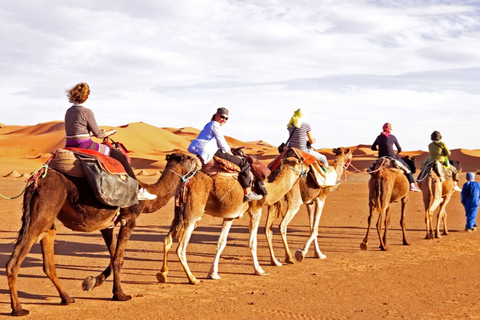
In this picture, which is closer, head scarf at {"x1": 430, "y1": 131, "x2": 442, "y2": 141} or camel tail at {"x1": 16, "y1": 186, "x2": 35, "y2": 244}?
camel tail at {"x1": 16, "y1": 186, "x2": 35, "y2": 244}

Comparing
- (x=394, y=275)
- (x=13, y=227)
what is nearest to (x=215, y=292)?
(x=394, y=275)

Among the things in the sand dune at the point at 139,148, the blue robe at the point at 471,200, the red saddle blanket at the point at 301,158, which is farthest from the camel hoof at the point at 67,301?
the sand dune at the point at 139,148

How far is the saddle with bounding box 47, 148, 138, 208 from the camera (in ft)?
25.1

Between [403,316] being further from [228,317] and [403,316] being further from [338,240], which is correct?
[338,240]

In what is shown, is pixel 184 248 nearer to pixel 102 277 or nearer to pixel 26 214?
pixel 102 277

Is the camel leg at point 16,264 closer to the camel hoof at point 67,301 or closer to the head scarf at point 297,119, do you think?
the camel hoof at point 67,301

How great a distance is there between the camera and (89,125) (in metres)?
7.95

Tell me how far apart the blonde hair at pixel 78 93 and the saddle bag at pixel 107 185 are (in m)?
0.87

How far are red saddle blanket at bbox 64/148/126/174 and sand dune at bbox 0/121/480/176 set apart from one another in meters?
37.4

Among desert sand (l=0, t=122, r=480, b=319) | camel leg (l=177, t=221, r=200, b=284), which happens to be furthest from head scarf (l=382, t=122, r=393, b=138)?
camel leg (l=177, t=221, r=200, b=284)

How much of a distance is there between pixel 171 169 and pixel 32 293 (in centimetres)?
288

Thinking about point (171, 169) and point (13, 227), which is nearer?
point (171, 169)

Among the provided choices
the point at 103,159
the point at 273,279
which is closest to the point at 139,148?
the point at 273,279

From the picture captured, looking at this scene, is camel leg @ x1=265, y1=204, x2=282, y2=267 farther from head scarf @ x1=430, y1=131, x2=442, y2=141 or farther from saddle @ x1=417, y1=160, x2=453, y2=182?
head scarf @ x1=430, y1=131, x2=442, y2=141
